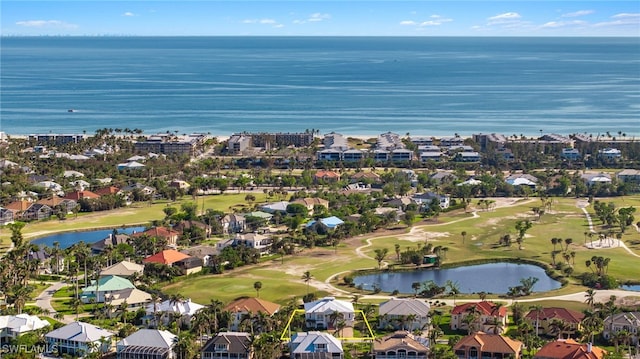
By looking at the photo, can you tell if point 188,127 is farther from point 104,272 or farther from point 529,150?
point 104,272

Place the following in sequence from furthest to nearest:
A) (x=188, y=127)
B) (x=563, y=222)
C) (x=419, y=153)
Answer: (x=188, y=127) < (x=419, y=153) < (x=563, y=222)

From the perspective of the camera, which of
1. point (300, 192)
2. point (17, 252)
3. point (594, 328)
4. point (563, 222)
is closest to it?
point (594, 328)

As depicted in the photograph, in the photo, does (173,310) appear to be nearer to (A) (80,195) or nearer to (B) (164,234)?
(B) (164,234)

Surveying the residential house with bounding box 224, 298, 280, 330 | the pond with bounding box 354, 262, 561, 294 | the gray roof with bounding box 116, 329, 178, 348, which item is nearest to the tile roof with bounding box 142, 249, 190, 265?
the residential house with bounding box 224, 298, 280, 330

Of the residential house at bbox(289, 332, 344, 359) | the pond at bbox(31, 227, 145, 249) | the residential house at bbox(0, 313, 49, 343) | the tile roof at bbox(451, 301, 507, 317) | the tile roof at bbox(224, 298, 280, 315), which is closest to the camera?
the residential house at bbox(289, 332, 344, 359)

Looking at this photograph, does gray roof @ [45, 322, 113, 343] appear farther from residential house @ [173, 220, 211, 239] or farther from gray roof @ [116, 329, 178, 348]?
residential house @ [173, 220, 211, 239]

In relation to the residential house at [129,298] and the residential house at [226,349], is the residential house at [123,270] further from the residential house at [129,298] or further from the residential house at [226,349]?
the residential house at [226,349]

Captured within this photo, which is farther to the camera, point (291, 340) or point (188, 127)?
point (188, 127)

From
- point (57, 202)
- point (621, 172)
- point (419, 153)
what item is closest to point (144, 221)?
point (57, 202)
